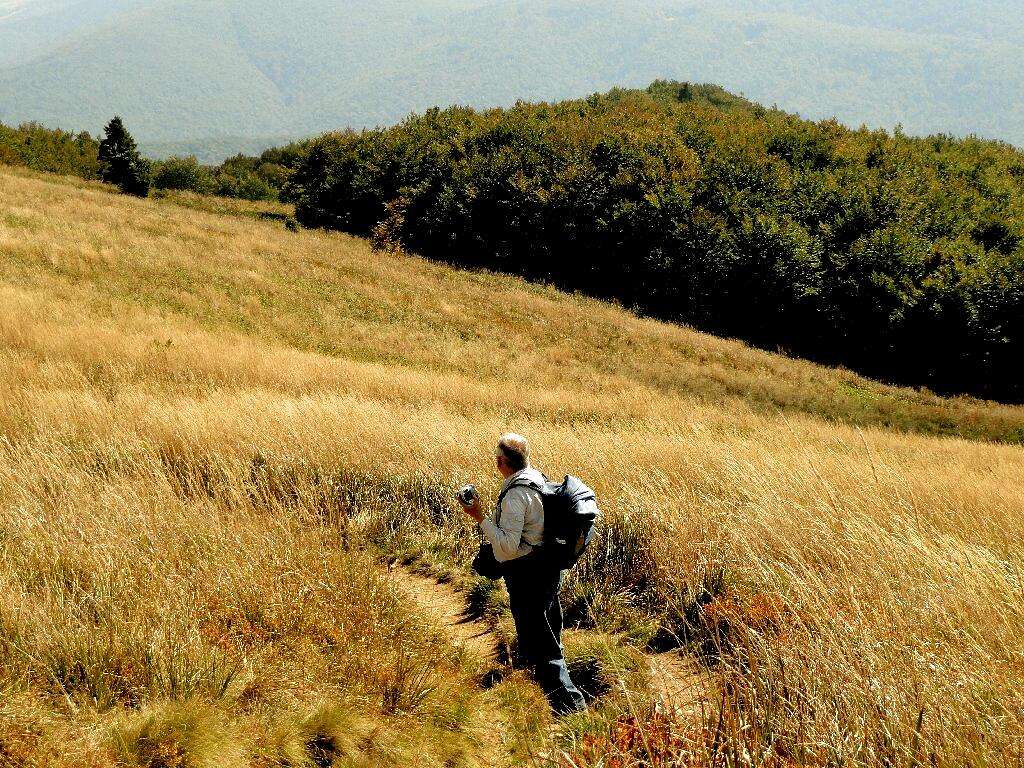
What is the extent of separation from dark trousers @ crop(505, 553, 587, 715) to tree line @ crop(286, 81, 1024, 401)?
33131mm

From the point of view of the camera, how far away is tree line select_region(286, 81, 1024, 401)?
102ft

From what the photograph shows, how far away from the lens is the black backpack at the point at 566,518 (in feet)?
12.1

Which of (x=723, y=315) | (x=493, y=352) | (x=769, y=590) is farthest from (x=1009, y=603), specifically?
(x=723, y=315)

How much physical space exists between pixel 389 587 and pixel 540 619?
3.84 feet

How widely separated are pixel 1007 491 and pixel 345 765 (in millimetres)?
7454

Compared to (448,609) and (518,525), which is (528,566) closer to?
(518,525)

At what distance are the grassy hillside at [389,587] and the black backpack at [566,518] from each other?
80 cm

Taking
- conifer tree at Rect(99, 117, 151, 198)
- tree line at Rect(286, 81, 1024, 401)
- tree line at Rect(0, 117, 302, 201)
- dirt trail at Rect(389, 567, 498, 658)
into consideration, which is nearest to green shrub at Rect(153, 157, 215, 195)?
tree line at Rect(0, 117, 302, 201)

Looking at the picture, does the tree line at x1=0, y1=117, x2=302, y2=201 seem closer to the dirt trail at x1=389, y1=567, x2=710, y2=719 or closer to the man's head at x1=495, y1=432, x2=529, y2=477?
the dirt trail at x1=389, y1=567, x2=710, y2=719

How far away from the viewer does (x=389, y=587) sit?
14.5 feet

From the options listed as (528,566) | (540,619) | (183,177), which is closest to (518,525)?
(528,566)

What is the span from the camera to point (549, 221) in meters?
44.2

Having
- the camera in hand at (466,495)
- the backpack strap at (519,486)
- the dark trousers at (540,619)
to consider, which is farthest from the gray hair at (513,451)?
the dark trousers at (540,619)

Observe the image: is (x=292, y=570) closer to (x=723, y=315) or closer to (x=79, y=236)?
(x=79, y=236)
